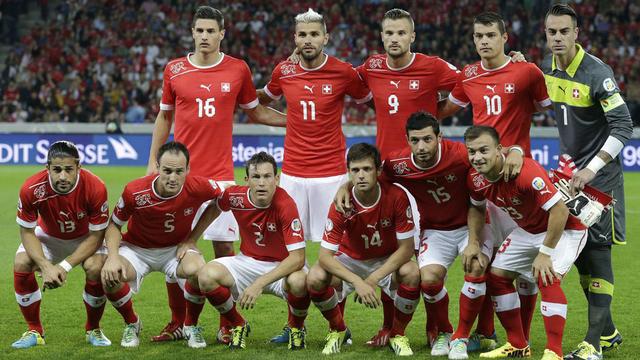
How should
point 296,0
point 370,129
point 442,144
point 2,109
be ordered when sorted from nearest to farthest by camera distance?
point 442,144, point 370,129, point 2,109, point 296,0

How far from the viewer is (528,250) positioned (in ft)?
19.6

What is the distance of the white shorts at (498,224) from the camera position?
20.8ft

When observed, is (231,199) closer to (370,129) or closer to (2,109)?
(370,129)

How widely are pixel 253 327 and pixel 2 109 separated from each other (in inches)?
724

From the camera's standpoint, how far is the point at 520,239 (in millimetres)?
6020

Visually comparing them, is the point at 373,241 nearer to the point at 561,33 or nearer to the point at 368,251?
the point at 368,251

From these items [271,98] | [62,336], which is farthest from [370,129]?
[62,336]

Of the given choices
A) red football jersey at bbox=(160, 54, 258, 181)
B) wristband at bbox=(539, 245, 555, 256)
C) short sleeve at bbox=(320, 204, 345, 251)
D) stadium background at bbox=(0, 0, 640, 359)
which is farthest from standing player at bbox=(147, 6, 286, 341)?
stadium background at bbox=(0, 0, 640, 359)

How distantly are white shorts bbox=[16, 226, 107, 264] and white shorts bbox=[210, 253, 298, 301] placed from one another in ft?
2.94

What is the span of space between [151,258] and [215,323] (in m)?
0.96

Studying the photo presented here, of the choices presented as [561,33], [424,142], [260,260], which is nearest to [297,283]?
[260,260]

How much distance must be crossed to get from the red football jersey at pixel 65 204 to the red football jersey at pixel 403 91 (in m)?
2.02

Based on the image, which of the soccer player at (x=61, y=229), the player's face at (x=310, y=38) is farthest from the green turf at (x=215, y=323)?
the player's face at (x=310, y=38)

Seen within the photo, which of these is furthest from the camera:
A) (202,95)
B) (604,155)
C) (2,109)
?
(2,109)
